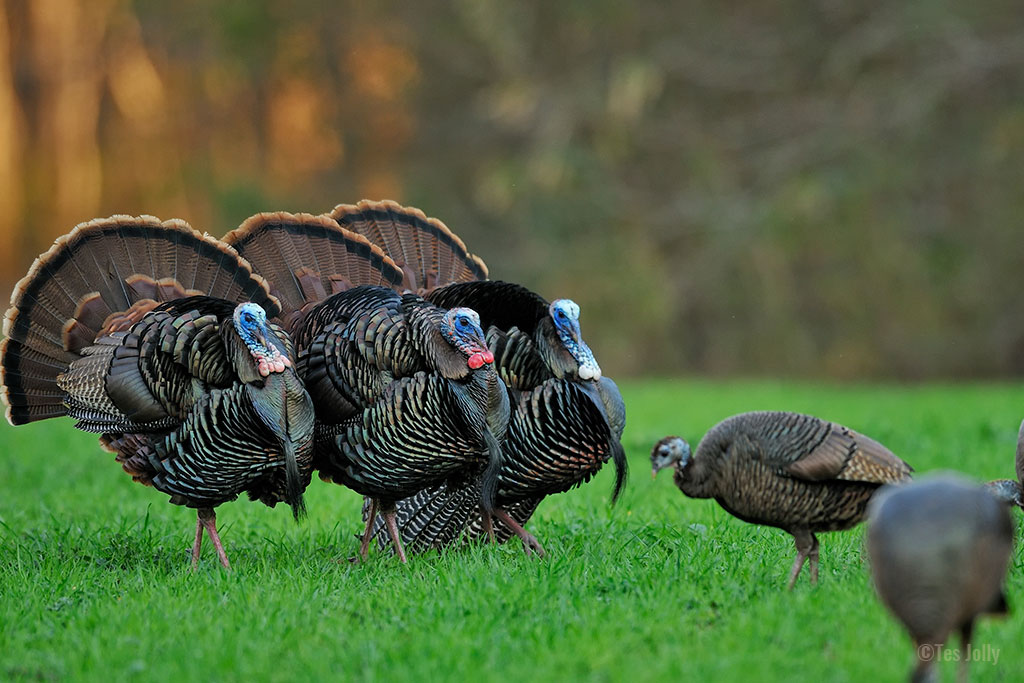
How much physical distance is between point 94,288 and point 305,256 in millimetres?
1008

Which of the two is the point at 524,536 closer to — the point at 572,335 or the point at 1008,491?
the point at 572,335

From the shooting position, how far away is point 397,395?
5.24m

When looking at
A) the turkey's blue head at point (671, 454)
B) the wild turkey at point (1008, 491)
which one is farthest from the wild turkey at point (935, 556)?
the wild turkey at point (1008, 491)

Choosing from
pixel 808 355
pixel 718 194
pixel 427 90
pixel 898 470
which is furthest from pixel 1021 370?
pixel 898 470

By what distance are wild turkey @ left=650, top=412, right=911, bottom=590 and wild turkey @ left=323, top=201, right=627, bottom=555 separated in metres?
0.74

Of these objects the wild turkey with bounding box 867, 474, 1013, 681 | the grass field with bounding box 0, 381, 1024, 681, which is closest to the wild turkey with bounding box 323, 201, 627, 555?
the grass field with bounding box 0, 381, 1024, 681

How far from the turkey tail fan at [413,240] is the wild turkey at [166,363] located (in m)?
0.82

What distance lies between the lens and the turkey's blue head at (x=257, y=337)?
5.06 meters

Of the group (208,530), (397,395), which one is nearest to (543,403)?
(397,395)

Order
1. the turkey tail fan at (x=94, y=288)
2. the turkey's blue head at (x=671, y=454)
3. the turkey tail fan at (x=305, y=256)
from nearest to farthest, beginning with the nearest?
1. the turkey's blue head at (x=671, y=454)
2. the turkey tail fan at (x=94, y=288)
3. the turkey tail fan at (x=305, y=256)

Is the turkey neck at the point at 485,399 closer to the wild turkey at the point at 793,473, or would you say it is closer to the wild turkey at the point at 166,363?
the wild turkey at the point at 166,363

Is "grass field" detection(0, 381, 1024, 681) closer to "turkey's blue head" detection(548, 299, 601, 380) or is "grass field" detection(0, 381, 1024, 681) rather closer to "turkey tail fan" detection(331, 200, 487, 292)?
"turkey's blue head" detection(548, 299, 601, 380)

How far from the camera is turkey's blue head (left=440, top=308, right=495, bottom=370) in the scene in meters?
5.10

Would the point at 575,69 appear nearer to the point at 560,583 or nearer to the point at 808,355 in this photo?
the point at 808,355
